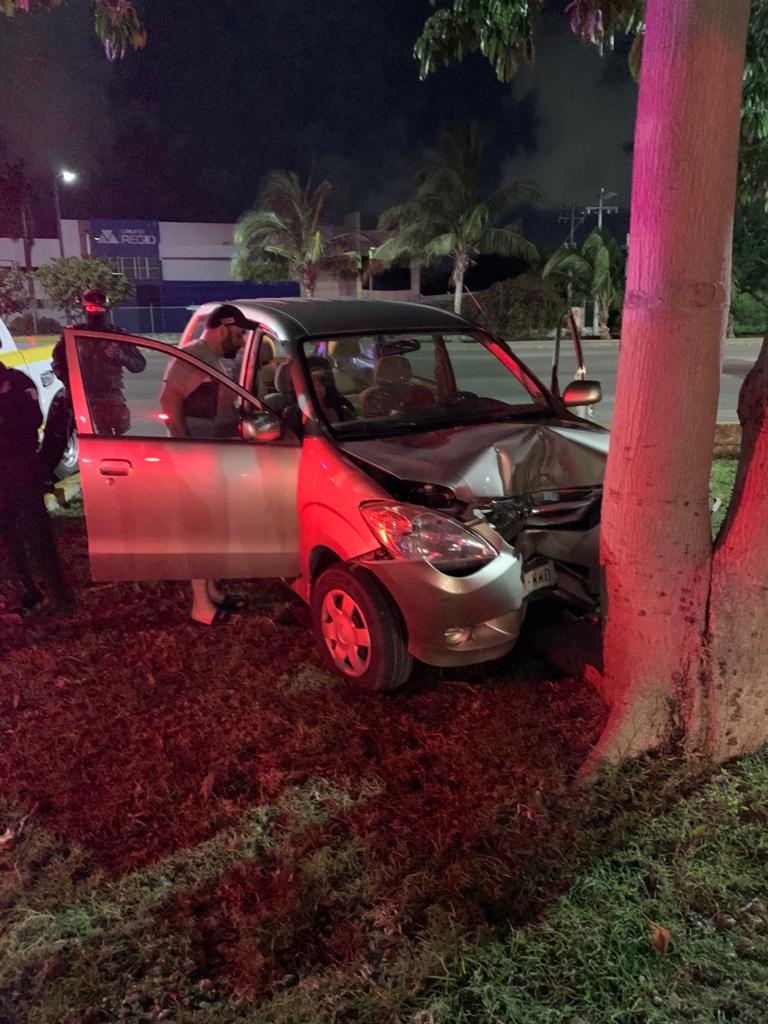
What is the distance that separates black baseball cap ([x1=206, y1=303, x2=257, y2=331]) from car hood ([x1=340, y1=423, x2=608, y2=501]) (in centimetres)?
145

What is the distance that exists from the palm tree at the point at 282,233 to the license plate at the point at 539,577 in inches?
1081

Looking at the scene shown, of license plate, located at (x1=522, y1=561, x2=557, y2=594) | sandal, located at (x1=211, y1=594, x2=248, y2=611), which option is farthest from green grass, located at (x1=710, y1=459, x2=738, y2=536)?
sandal, located at (x1=211, y1=594, x2=248, y2=611)

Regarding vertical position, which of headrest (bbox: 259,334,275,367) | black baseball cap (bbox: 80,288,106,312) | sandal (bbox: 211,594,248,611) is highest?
black baseball cap (bbox: 80,288,106,312)

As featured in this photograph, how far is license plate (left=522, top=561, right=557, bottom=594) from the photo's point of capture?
12.8 feet

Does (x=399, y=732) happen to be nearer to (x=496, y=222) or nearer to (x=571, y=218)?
(x=496, y=222)

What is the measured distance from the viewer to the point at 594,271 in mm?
31859

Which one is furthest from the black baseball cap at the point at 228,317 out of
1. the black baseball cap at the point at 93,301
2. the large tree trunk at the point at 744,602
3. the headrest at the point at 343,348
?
the large tree trunk at the point at 744,602

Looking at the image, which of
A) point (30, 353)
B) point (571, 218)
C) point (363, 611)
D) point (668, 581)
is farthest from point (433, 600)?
point (571, 218)

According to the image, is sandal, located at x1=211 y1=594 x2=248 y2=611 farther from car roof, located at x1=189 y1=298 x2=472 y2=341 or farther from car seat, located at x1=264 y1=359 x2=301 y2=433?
car roof, located at x1=189 y1=298 x2=472 y2=341

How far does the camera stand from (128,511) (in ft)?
14.9

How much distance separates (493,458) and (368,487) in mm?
639

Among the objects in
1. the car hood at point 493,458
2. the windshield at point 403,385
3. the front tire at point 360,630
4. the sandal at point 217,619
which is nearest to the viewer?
the front tire at point 360,630

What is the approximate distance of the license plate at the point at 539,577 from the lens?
3.89 meters

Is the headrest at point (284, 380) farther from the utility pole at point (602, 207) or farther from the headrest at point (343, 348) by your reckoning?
the utility pole at point (602, 207)
